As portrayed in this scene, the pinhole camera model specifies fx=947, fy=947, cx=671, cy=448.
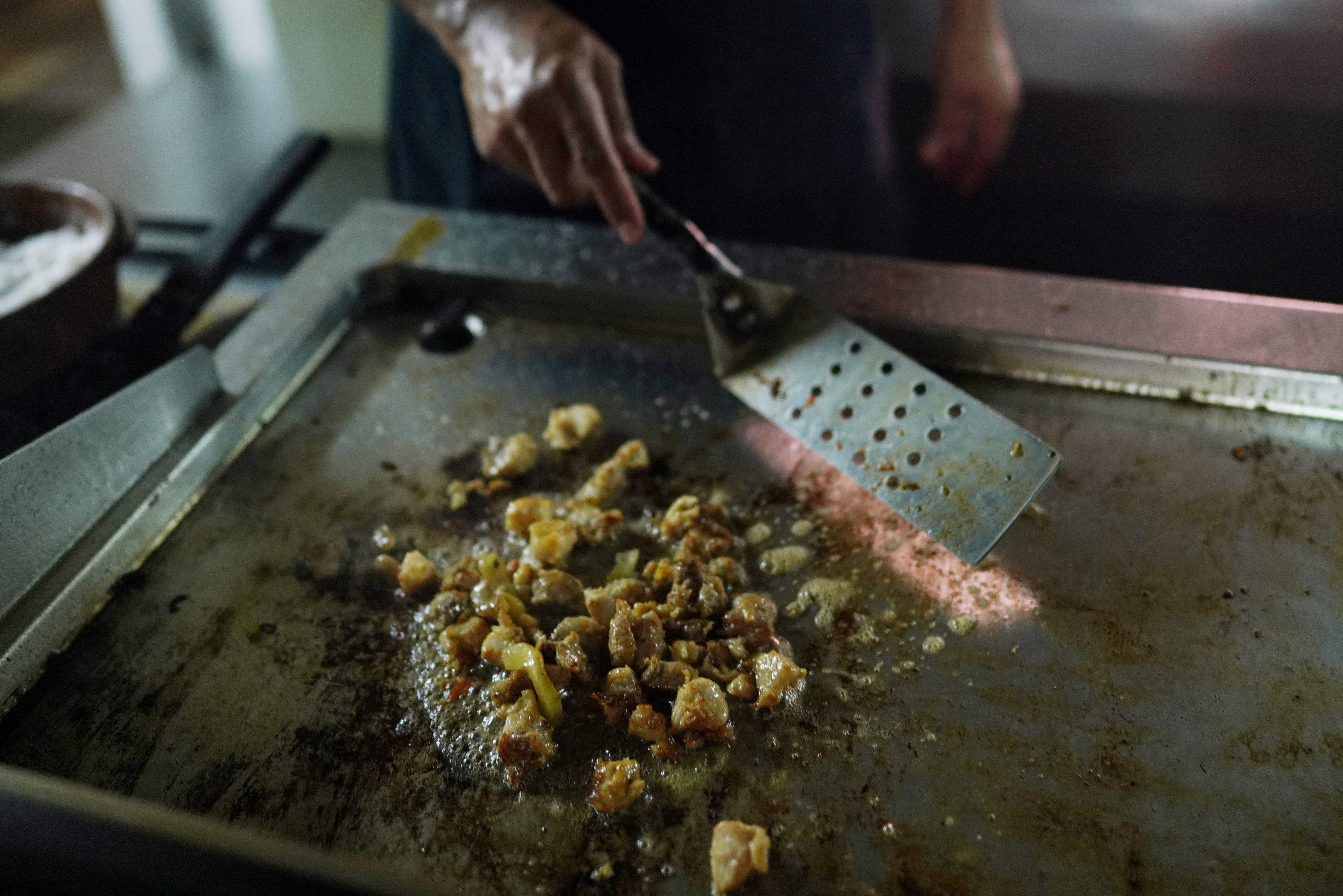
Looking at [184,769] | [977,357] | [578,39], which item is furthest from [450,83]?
[184,769]

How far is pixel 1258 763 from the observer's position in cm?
83

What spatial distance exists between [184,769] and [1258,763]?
0.96 metres

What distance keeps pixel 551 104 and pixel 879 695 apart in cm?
83

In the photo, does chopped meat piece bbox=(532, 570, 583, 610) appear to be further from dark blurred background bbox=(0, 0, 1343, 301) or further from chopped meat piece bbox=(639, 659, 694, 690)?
dark blurred background bbox=(0, 0, 1343, 301)

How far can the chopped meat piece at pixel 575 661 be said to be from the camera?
3.00ft

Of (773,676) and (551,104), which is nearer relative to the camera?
(773,676)

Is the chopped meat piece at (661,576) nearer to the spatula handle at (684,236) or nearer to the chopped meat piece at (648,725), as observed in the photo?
the chopped meat piece at (648,725)

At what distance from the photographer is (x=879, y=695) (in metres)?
0.90

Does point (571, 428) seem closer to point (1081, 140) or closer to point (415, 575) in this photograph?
point (415, 575)

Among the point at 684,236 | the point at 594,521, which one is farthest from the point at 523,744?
the point at 684,236

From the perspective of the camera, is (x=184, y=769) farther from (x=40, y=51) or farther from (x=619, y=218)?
(x=40, y=51)

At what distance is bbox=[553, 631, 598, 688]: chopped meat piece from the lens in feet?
3.00

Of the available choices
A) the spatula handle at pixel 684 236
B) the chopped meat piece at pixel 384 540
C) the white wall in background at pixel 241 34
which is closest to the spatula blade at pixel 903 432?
the spatula handle at pixel 684 236

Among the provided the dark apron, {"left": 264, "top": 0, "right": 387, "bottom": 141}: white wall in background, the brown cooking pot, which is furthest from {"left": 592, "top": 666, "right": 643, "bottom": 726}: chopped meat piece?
{"left": 264, "top": 0, "right": 387, "bottom": 141}: white wall in background
